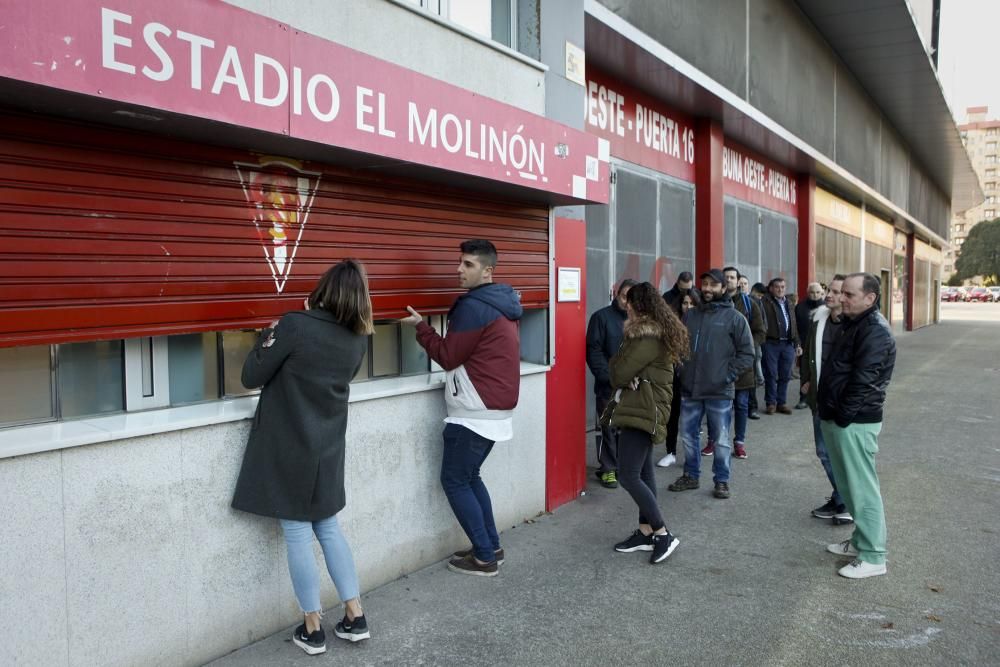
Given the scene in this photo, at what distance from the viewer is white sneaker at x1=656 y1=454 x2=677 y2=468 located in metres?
7.44

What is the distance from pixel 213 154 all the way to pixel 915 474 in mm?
6523

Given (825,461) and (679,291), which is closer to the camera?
(825,461)

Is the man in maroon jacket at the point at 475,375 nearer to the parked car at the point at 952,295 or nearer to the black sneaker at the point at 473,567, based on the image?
the black sneaker at the point at 473,567

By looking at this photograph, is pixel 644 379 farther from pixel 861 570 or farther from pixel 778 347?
pixel 778 347

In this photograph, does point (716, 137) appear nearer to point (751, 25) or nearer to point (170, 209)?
point (751, 25)

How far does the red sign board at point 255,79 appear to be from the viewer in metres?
2.62

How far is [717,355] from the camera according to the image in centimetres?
643

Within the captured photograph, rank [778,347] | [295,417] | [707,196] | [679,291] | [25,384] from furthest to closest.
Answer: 1. [707,196]
2. [778,347]
3. [679,291]
4. [295,417]
5. [25,384]

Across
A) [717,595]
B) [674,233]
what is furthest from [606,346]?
[674,233]

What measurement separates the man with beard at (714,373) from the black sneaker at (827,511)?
74 centimetres

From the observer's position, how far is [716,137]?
11.4 meters

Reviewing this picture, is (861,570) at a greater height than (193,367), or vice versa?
(193,367)

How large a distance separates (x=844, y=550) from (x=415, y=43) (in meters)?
4.06

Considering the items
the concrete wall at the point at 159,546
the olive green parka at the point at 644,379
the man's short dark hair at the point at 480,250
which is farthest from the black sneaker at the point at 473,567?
the man's short dark hair at the point at 480,250
